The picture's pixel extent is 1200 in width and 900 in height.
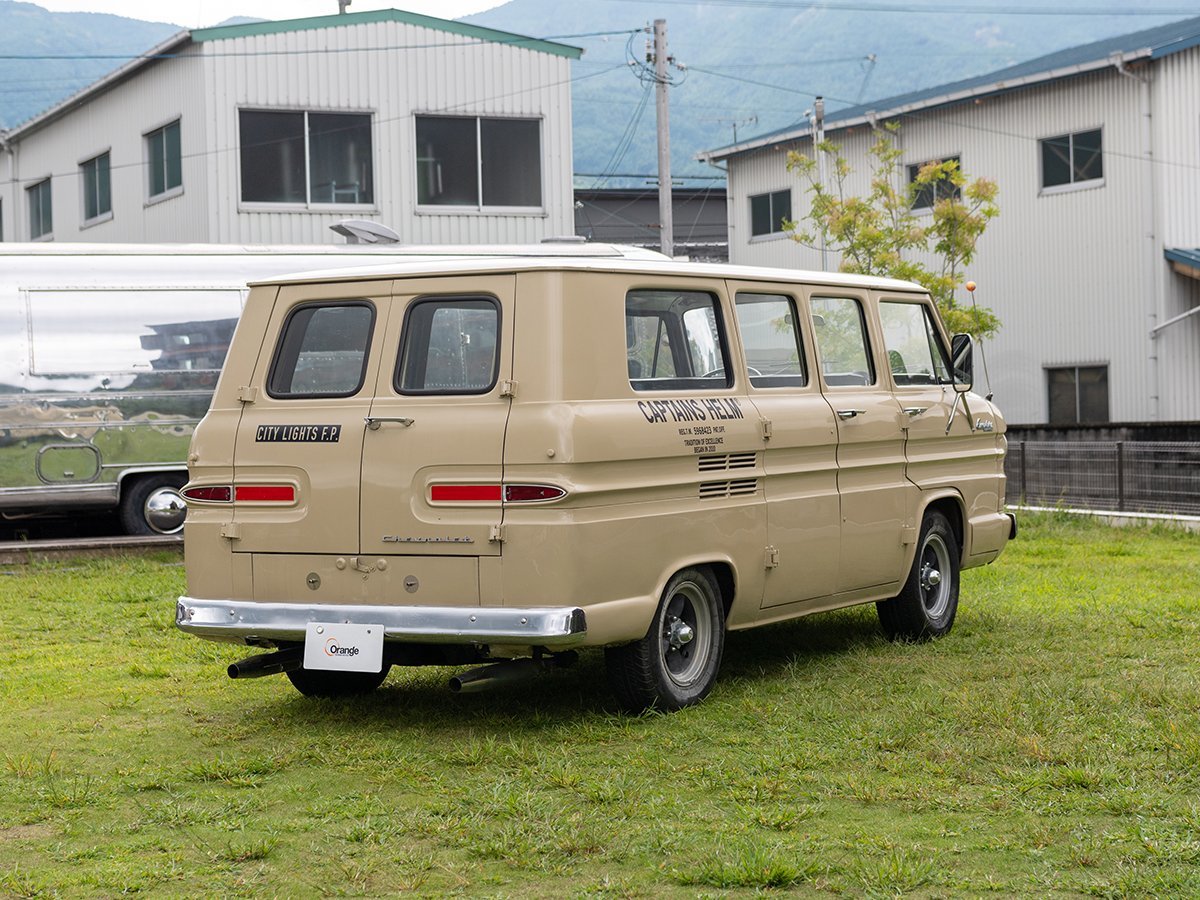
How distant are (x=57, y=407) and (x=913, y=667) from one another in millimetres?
9333

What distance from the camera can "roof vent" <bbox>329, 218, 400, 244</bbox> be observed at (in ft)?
55.8

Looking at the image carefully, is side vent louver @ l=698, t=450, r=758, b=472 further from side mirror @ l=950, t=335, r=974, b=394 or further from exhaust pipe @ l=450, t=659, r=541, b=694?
side mirror @ l=950, t=335, r=974, b=394

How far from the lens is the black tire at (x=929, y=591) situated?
9695mm

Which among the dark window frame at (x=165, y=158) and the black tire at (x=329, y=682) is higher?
the dark window frame at (x=165, y=158)

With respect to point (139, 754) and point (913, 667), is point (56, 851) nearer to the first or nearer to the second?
point (139, 754)

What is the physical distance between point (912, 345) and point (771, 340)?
66.2 inches

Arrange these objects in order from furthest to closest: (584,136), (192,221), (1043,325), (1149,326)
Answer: (584,136), (1043,325), (1149,326), (192,221)

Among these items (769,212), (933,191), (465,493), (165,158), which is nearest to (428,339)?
(465,493)

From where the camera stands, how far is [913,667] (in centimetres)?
887

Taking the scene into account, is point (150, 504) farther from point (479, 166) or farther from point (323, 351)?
point (479, 166)

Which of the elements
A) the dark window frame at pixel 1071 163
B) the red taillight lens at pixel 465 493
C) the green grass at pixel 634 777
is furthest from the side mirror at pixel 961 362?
the dark window frame at pixel 1071 163

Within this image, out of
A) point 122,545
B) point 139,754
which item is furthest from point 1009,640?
point 122,545

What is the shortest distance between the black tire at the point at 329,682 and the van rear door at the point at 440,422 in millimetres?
1225

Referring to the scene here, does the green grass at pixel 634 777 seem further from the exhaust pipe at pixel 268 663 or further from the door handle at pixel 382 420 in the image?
the door handle at pixel 382 420
